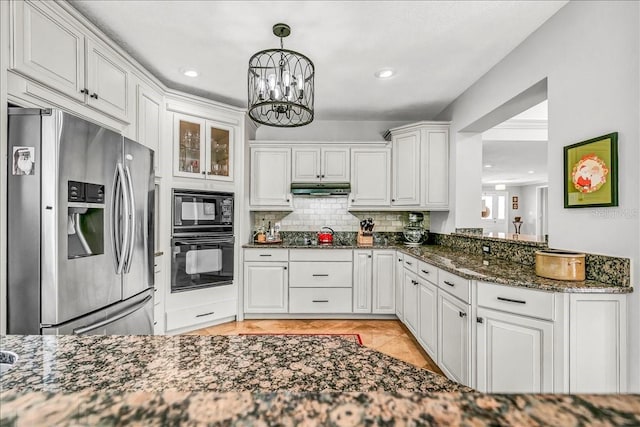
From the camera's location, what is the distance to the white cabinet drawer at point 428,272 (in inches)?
96.8

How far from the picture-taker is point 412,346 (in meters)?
2.91

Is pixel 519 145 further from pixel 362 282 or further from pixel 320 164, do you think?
pixel 362 282

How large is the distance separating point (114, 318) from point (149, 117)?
1.83m

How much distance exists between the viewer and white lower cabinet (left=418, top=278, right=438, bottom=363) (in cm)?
243

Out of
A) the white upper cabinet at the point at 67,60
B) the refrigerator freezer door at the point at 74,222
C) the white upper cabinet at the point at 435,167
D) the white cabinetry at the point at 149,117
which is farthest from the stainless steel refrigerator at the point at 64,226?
the white upper cabinet at the point at 435,167

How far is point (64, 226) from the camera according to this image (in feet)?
4.74

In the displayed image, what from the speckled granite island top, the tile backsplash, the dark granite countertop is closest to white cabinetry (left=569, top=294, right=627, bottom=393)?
the dark granite countertop

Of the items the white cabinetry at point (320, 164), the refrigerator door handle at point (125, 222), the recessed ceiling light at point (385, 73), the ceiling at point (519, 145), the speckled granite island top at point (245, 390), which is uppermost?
the recessed ceiling light at point (385, 73)

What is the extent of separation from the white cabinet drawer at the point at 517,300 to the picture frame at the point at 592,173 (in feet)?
1.90

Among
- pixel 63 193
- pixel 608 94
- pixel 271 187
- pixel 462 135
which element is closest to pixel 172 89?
pixel 271 187

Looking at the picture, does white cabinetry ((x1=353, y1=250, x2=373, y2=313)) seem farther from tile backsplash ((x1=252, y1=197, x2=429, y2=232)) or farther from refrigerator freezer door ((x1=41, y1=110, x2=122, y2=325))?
refrigerator freezer door ((x1=41, y1=110, x2=122, y2=325))

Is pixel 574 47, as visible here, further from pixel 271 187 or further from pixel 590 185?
pixel 271 187

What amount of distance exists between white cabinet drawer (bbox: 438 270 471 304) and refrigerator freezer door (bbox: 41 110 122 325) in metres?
2.08

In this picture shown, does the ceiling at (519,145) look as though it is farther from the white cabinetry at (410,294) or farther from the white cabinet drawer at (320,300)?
the white cabinet drawer at (320,300)
